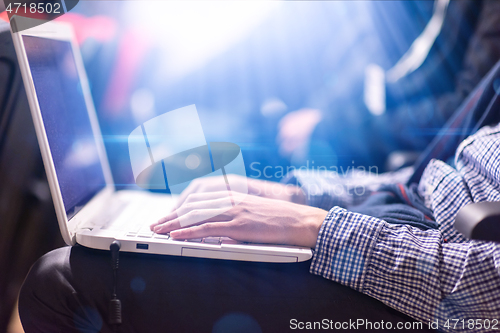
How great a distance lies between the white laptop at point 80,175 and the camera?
551 mm

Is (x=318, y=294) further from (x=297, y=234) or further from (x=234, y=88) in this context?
(x=234, y=88)

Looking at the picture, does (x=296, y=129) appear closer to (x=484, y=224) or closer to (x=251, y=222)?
(x=251, y=222)

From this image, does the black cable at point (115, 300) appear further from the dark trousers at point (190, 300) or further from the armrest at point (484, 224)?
the armrest at point (484, 224)

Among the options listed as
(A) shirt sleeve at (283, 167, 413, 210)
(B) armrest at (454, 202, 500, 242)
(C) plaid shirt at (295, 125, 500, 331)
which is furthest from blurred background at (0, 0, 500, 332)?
(B) armrest at (454, 202, 500, 242)

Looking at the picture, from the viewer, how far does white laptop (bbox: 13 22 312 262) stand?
0.55 m

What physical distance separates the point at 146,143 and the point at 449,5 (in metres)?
1.46

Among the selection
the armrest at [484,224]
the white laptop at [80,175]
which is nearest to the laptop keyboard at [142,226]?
the white laptop at [80,175]

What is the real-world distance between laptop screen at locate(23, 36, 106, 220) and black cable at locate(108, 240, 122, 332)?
0.16 meters

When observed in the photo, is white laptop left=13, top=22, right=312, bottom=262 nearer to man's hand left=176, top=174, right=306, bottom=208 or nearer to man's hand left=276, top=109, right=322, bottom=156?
man's hand left=176, top=174, right=306, bottom=208

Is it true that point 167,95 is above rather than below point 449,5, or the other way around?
below

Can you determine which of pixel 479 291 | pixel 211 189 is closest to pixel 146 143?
pixel 211 189

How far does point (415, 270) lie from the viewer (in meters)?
0.53

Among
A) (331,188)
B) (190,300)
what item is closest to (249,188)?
(331,188)

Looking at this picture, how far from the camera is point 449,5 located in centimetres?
139
